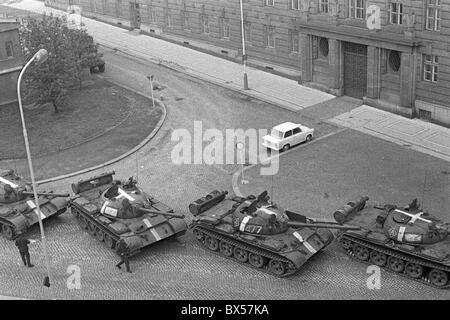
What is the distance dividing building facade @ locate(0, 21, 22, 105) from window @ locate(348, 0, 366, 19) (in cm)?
2267

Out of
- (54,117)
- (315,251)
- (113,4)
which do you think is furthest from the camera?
(113,4)

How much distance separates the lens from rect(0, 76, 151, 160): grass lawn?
128 ft

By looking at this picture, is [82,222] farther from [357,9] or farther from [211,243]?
[357,9]

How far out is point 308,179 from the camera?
109ft

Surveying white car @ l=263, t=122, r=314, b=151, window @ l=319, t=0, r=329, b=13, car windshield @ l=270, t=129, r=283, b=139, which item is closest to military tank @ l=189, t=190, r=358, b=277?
white car @ l=263, t=122, r=314, b=151

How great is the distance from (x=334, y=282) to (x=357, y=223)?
278cm

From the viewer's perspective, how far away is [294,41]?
48.3 m

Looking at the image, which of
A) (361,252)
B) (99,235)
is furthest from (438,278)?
(99,235)

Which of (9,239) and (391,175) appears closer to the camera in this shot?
(9,239)

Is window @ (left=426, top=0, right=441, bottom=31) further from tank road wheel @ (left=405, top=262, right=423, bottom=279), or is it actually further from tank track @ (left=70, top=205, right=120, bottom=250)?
tank track @ (left=70, top=205, right=120, bottom=250)

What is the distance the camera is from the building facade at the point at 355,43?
38.2 meters

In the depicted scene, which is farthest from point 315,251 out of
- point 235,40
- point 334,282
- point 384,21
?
point 235,40

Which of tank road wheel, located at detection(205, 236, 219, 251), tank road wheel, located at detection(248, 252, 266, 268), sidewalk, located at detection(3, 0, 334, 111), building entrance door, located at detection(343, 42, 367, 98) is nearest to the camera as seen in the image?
tank road wheel, located at detection(248, 252, 266, 268)

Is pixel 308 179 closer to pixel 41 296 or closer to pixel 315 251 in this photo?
pixel 315 251
